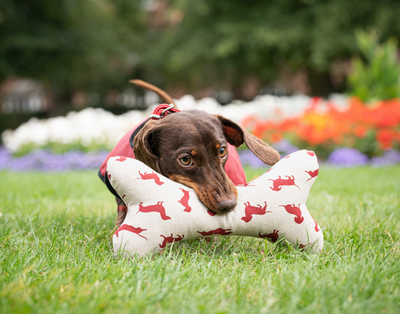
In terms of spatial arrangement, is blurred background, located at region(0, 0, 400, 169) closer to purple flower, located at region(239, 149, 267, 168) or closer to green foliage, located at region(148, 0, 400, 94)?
green foliage, located at region(148, 0, 400, 94)

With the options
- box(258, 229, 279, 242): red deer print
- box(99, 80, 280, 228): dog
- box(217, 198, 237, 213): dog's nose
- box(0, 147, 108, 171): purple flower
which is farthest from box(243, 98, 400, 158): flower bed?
box(217, 198, 237, 213): dog's nose

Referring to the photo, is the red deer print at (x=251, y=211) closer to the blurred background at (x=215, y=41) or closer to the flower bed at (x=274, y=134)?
the flower bed at (x=274, y=134)

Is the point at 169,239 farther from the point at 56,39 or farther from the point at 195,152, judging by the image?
the point at 56,39

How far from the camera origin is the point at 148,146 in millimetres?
2348

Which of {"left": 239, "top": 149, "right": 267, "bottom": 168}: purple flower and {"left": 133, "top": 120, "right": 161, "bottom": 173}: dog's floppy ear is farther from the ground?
{"left": 133, "top": 120, "right": 161, "bottom": 173}: dog's floppy ear

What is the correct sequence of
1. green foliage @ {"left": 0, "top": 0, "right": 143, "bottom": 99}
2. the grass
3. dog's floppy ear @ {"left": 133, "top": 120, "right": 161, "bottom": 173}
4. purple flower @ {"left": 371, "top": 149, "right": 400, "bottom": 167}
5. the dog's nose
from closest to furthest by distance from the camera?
the grass
the dog's nose
dog's floppy ear @ {"left": 133, "top": 120, "right": 161, "bottom": 173}
purple flower @ {"left": 371, "top": 149, "right": 400, "bottom": 167}
green foliage @ {"left": 0, "top": 0, "right": 143, "bottom": 99}

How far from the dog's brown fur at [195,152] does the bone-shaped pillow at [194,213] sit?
91mm

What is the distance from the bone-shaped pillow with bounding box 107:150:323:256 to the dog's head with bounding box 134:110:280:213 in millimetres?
88

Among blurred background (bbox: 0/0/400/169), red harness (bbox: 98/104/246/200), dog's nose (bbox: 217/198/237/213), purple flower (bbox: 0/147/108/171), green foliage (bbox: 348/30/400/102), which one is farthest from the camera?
blurred background (bbox: 0/0/400/169)

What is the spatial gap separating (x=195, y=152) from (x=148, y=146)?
0.35m

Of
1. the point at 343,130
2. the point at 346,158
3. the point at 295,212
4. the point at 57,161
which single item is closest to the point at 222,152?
the point at 295,212

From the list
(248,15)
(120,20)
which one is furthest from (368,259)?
(120,20)

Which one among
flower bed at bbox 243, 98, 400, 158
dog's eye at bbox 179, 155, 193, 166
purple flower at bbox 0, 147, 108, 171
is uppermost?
dog's eye at bbox 179, 155, 193, 166

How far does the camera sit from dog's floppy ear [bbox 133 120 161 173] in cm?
230
